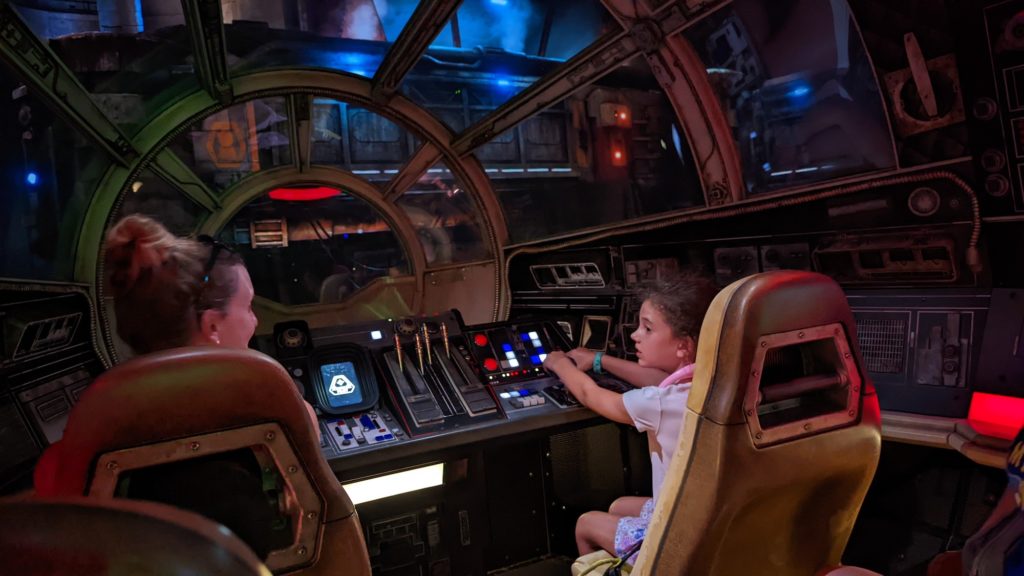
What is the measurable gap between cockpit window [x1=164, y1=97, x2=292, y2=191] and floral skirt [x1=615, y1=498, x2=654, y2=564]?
4.24 meters

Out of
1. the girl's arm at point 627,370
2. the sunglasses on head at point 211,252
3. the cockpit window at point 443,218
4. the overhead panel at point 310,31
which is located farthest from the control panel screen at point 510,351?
the cockpit window at point 443,218

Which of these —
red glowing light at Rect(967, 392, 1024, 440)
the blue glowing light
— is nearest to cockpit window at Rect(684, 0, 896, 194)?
the blue glowing light

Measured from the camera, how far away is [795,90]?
2670 mm

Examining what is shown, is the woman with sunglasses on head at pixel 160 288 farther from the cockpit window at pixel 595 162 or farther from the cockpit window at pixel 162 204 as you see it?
the cockpit window at pixel 162 204

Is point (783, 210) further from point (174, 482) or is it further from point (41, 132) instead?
point (41, 132)

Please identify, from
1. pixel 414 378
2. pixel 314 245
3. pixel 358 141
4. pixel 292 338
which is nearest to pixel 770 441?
pixel 414 378

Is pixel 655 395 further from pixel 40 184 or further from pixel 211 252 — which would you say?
pixel 40 184

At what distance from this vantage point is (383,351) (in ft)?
9.80

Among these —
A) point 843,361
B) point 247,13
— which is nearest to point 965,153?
point 843,361

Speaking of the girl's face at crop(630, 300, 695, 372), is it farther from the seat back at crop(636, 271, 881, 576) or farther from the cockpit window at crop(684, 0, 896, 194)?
the cockpit window at crop(684, 0, 896, 194)

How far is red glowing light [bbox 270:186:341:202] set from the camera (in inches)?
264

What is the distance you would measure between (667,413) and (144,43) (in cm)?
358

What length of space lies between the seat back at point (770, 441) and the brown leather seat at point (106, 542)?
1056mm

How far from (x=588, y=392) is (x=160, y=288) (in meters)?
1.56
